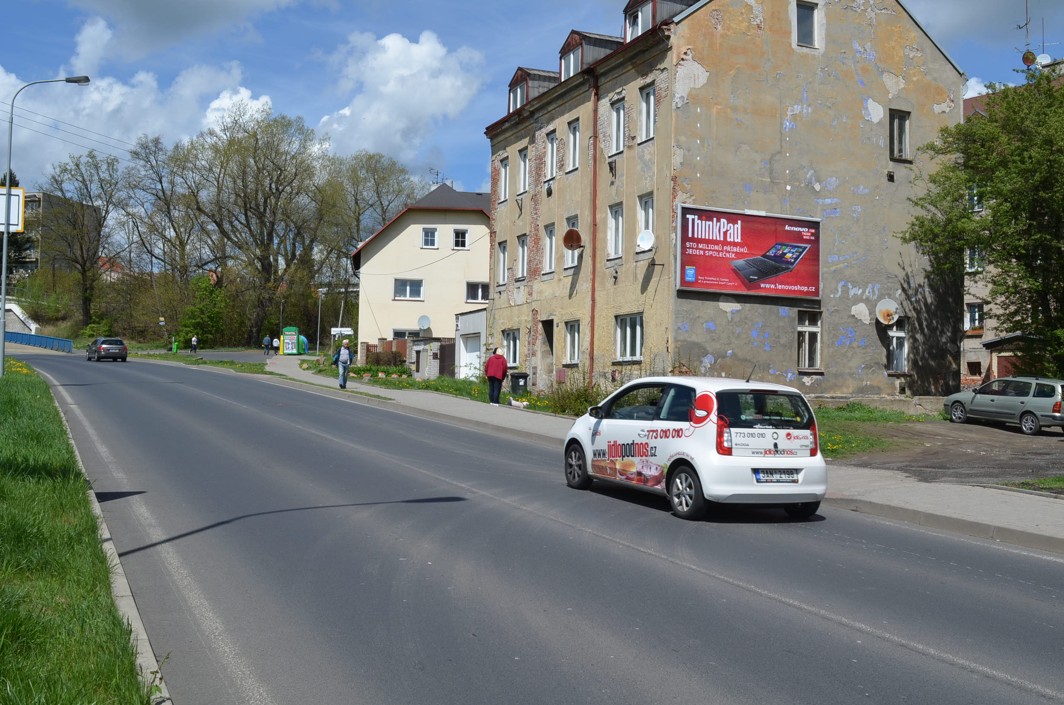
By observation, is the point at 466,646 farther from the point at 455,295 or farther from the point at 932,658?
the point at 455,295

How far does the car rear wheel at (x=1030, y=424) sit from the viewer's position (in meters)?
25.2

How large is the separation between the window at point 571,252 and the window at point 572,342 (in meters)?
1.91

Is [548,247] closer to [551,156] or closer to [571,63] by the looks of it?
[551,156]

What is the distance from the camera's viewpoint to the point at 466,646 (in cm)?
589

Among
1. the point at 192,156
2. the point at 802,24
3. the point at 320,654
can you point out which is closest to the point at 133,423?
the point at 320,654

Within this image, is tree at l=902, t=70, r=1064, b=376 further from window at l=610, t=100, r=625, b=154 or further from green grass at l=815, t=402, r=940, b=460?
window at l=610, t=100, r=625, b=154

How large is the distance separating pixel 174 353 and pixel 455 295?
79.2ft

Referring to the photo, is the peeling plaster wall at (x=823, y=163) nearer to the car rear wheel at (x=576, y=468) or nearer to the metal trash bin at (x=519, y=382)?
the metal trash bin at (x=519, y=382)

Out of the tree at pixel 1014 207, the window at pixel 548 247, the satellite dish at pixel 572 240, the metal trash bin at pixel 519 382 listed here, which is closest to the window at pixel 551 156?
the window at pixel 548 247

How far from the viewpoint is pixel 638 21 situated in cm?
2980

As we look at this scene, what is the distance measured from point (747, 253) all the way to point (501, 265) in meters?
12.7

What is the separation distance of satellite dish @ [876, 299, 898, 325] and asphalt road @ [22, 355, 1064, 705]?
60.4 feet

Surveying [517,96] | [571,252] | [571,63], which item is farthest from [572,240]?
[517,96]

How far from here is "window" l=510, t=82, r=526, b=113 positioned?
37094 mm
